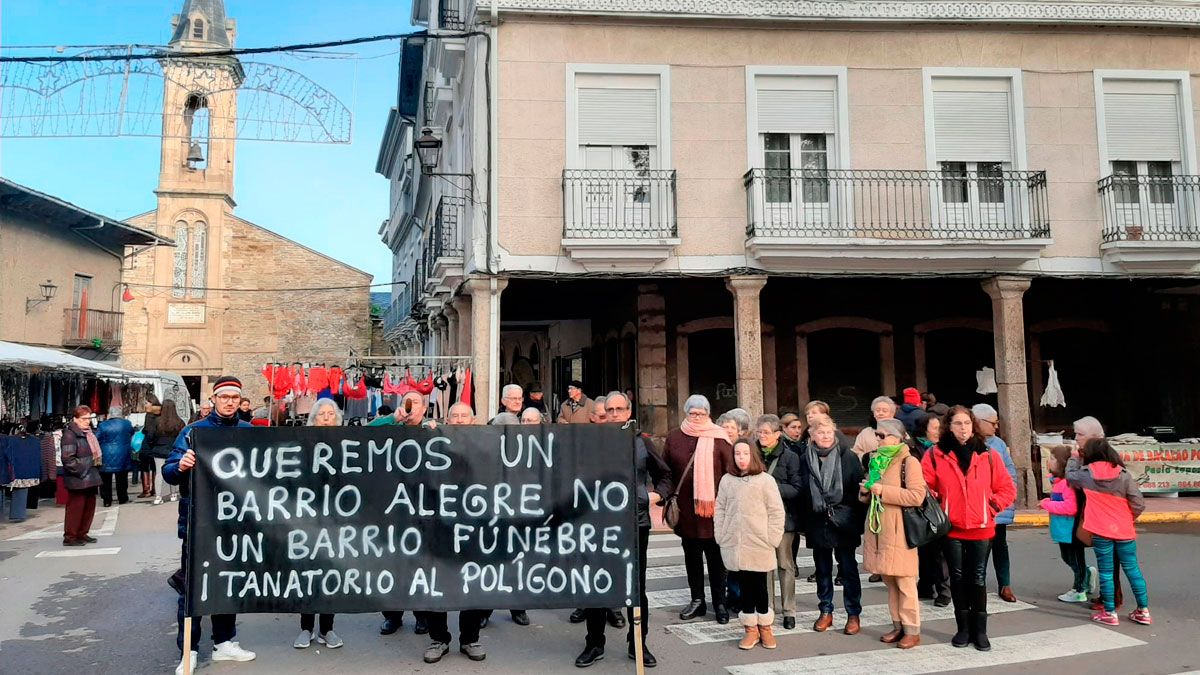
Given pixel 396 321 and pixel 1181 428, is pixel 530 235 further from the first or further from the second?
pixel 396 321

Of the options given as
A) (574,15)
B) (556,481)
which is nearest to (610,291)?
(574,15)

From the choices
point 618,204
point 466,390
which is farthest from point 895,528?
point 618,204

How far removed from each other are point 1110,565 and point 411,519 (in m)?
5.70

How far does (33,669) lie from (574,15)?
11.2 meters

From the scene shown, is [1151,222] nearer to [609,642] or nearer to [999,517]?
[999,517]

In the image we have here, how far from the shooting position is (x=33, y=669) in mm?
5461

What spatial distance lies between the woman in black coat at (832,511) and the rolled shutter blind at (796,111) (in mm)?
8477

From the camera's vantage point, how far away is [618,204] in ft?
→ 42.6

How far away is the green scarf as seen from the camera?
19.2ft

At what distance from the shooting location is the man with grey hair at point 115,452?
13.9 m

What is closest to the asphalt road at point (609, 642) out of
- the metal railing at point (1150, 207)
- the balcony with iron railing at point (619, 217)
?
the balcony with iron railing at point (619, 217)

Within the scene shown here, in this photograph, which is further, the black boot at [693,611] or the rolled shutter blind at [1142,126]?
the rolled shutter blind at [1142,126]

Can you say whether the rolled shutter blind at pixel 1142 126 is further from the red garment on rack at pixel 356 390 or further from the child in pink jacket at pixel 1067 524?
the red garment on rack at pixel 356 390

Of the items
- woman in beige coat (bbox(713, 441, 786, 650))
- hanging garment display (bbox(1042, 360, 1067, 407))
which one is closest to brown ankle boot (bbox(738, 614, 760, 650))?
woman in beige coat (bbox(713, 441, 786, 650))
